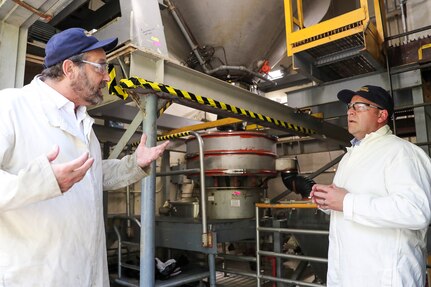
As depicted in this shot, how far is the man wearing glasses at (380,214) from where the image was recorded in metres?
1.26

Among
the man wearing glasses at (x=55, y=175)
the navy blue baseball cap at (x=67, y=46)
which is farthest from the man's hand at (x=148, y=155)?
the navy blue baseball cap at (x=67, y=46)

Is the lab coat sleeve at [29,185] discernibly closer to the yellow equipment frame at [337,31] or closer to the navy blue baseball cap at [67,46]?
the navy blue baseball cap at [67,46]

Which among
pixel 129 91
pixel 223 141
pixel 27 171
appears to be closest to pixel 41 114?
pixel 27 171

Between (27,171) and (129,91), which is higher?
(129,91)

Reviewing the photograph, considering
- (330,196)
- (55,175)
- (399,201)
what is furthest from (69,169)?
(399,201)

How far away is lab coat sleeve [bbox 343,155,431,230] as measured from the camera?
1230mm

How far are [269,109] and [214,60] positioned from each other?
73cm

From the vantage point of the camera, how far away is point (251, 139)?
3086 millimetres

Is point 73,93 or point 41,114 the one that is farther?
point 73,93

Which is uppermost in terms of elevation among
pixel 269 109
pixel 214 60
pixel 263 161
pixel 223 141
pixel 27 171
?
pixel 214 60

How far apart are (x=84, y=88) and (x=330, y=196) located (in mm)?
1091

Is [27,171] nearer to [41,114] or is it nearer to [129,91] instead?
[41,114]

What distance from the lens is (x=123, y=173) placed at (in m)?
1.40

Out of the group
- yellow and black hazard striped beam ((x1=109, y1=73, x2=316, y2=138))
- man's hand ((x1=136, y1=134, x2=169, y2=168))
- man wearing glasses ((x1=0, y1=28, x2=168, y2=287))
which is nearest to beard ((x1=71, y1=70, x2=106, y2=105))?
man wearing glasses ((x1=0, y1=28, x2=168, y2=287))
